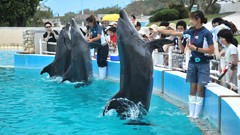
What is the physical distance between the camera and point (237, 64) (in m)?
5.51

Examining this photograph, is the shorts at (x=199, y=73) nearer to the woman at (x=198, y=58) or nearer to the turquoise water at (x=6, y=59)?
the woman at (x=198, y=58)

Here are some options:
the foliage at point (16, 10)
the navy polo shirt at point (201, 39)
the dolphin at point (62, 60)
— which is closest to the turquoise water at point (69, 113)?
the dolphin at point (62, 60)

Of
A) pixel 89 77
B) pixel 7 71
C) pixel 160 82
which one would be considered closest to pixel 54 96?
pixel 89 77

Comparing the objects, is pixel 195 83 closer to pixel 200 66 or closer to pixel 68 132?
pixel 200 66

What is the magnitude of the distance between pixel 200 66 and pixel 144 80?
40.6 inches

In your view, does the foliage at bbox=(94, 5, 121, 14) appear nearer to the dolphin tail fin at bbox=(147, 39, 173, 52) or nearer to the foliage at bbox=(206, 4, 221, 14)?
the foliage at bbox=(206, 4, 221, 14)

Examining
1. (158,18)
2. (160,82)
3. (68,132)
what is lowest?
(68,132)

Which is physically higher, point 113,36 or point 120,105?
point 113,36

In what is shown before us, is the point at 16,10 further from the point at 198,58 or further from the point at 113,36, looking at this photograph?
the point at 198,58

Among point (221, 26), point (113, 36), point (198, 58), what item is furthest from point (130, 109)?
point (113, 36)

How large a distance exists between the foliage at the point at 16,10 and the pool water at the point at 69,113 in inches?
910

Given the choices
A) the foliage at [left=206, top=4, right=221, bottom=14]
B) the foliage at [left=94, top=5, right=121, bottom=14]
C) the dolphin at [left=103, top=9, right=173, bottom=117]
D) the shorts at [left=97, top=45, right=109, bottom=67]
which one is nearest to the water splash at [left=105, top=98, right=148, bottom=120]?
the dolphin at [left=103, top=9, right=173, bottom=117]

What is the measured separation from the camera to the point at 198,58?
19.1 feet

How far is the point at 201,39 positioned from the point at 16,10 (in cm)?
2922
